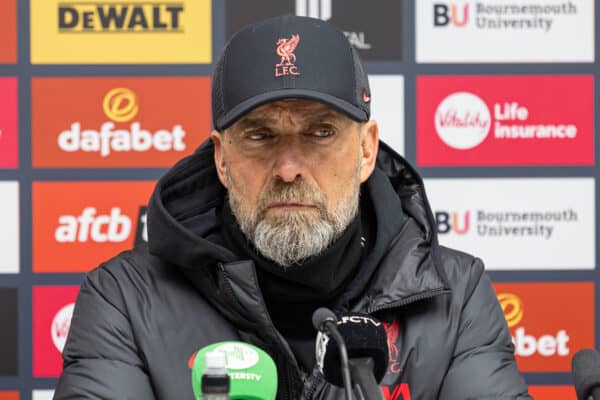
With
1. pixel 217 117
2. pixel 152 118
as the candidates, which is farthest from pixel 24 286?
pixel 217 117

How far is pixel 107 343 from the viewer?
4.15 feet

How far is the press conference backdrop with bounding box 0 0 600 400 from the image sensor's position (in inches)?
80.9

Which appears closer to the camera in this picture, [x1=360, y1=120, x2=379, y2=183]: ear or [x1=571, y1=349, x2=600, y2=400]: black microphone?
[x1=571, y1=349, x2=600, y2=400]: black microphone

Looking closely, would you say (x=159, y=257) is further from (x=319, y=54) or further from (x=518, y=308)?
(x=518, y=308)

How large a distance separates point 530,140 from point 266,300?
1.03 m

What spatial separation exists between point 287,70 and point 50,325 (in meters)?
1.16

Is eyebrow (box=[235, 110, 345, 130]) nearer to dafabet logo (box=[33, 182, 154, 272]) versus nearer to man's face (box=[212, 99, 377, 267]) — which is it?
man's face (box=[212, 99, 377, 267])

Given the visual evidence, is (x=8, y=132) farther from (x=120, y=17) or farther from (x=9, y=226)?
(x=120, y=17)

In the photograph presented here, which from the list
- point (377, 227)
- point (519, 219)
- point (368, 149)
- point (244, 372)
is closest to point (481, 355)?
point (377, 227)

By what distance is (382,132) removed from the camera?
2084 mm

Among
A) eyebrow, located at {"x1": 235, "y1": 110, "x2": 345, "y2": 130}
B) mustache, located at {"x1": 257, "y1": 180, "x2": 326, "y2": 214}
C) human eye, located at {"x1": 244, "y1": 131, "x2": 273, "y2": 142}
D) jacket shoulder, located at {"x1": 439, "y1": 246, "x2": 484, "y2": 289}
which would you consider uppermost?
eyebrow, located at {"x1": 235, "y1": 110, "x2": 345, "y2": 130}

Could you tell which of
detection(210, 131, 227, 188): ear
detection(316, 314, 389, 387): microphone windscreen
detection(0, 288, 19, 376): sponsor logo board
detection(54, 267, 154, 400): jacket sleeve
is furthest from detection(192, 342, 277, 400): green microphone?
detection(0, 288, 19, 376): sponsor logo board

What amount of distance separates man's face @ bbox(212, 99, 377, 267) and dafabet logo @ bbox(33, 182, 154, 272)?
0.82 metres

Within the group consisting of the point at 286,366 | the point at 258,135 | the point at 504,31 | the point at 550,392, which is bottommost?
the point at 550,392
